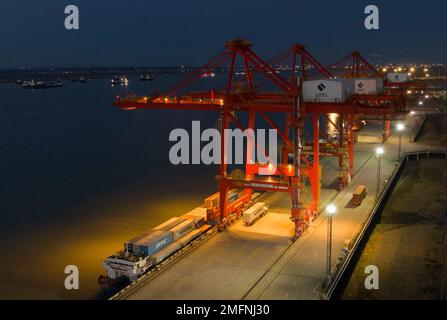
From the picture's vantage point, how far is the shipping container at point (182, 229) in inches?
1160

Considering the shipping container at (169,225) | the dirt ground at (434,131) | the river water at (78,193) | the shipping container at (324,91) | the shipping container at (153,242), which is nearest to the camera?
the shipping container at (153,242)

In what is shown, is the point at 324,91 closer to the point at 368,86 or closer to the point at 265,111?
the point at 265,111

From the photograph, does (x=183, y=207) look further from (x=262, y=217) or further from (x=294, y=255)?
(x=294, y=255)

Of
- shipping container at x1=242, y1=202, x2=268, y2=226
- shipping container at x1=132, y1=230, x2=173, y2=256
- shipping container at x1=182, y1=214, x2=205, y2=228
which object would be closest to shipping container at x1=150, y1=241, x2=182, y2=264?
shipping container at x1=132, y1=230, x2=173, y2=256

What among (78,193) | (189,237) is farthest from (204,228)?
(78,193)

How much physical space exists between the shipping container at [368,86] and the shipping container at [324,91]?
21949 mm

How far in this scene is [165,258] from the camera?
27328 millimetres

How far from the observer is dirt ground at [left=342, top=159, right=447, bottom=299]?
1038 inches

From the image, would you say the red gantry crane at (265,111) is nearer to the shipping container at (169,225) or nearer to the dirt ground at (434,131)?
the shipping container at (169,225)

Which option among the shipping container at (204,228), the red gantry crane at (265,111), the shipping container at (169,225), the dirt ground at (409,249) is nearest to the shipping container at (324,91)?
the red gantry crane at (265,111)

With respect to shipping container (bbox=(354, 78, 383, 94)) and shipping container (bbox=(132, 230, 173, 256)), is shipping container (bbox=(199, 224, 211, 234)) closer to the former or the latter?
shipping container (bbox=(132, 230, 173, 256))

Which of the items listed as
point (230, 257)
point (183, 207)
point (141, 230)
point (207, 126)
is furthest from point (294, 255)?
point (207, 126)
